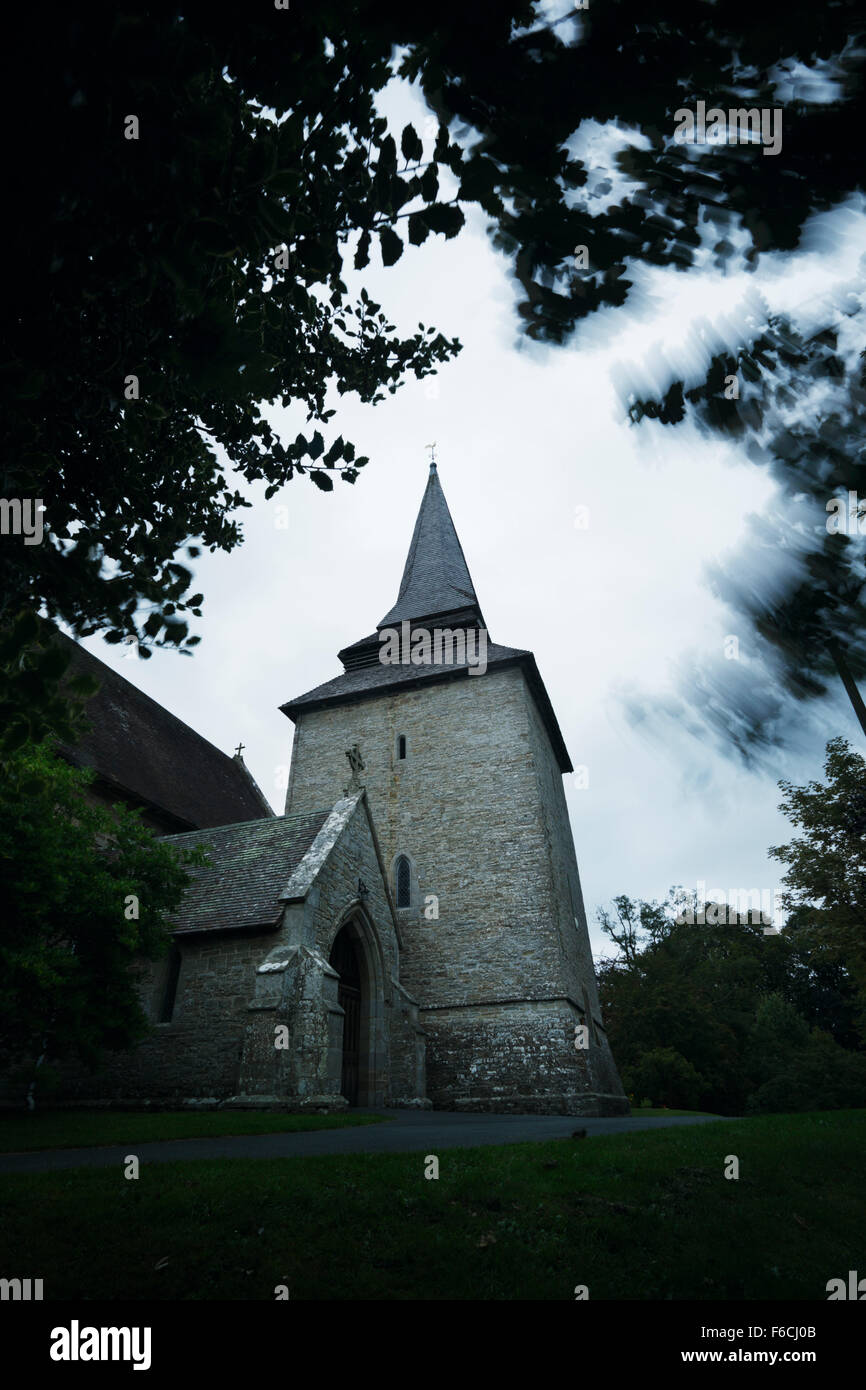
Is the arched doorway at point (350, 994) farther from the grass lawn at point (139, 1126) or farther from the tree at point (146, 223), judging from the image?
the tree at point (146, 223)

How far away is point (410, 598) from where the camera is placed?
28.8 meters

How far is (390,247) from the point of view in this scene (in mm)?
3799

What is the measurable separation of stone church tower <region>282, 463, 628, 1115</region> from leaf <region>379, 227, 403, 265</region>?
1329 cm

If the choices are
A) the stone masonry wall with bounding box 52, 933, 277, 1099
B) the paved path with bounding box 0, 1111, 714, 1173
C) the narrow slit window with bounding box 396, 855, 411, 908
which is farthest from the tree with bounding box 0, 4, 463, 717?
the narrow slit window with bounding box 396, 855, 411, 908

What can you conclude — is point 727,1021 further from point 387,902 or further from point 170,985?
point 170,985

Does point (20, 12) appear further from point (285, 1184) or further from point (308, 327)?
point (285, 1184)

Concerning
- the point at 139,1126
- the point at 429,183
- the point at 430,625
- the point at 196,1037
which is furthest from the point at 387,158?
the point at 430,625

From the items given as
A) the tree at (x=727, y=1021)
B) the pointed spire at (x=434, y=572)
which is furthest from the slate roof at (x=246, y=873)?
the tree at (x=727, y=1021)

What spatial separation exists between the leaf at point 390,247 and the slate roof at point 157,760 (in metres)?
14.7

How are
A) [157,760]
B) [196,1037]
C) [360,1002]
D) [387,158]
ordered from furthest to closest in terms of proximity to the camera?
[157,760] < [360,1002] < [196,1037] < [387,158]

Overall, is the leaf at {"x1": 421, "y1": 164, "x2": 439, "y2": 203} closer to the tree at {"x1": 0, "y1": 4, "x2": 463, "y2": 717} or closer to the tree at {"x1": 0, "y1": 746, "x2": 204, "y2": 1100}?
the tree at {"x1": 0, "y1": 4, "x2": 463, "y2": 717}

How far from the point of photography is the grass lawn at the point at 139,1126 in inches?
306

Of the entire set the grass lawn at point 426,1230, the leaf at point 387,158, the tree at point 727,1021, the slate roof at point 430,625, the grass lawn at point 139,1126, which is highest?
the slate roof at point 430,625

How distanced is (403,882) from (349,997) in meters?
6.01
